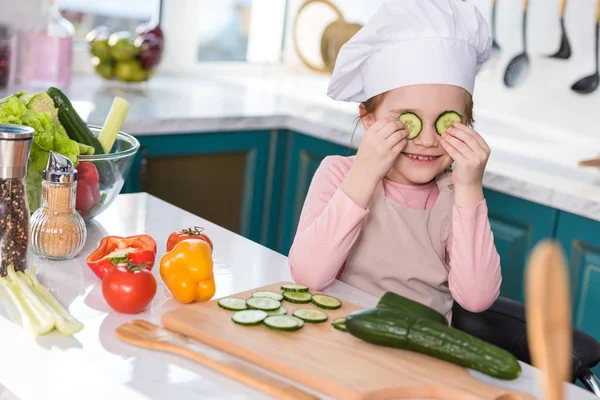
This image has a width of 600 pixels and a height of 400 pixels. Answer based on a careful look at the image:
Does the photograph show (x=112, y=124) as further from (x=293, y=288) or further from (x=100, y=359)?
(x=100, y=359)

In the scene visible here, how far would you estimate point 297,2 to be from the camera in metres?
3.83

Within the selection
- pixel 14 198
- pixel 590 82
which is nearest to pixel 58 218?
pixel 14 198

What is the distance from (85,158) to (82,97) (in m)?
1.23

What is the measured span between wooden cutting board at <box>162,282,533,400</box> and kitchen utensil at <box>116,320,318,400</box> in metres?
0.02

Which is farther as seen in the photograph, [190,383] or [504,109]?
[504,109]

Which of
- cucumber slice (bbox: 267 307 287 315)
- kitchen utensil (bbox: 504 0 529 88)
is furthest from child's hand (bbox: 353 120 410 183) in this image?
kitchen utensil (bbox: 504 0 529 88)

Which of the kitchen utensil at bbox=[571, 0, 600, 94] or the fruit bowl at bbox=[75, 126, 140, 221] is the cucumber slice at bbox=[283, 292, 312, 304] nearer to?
the fruit bowl at bbox=[75, 126, 140, 221]

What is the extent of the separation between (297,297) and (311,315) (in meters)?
0.09

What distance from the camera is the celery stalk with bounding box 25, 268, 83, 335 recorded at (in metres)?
1.25

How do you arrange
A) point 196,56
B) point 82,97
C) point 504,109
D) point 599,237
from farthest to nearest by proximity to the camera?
1. point 196,56
2. point 504,109
3. point 82,97
4. point 599,237

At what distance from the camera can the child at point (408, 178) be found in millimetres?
1616

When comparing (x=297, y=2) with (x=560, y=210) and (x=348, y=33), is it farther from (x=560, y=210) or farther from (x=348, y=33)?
(x=560, y=210)

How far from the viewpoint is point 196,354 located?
1199 millimetres

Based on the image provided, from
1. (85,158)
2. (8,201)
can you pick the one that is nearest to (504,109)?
(85,158)
